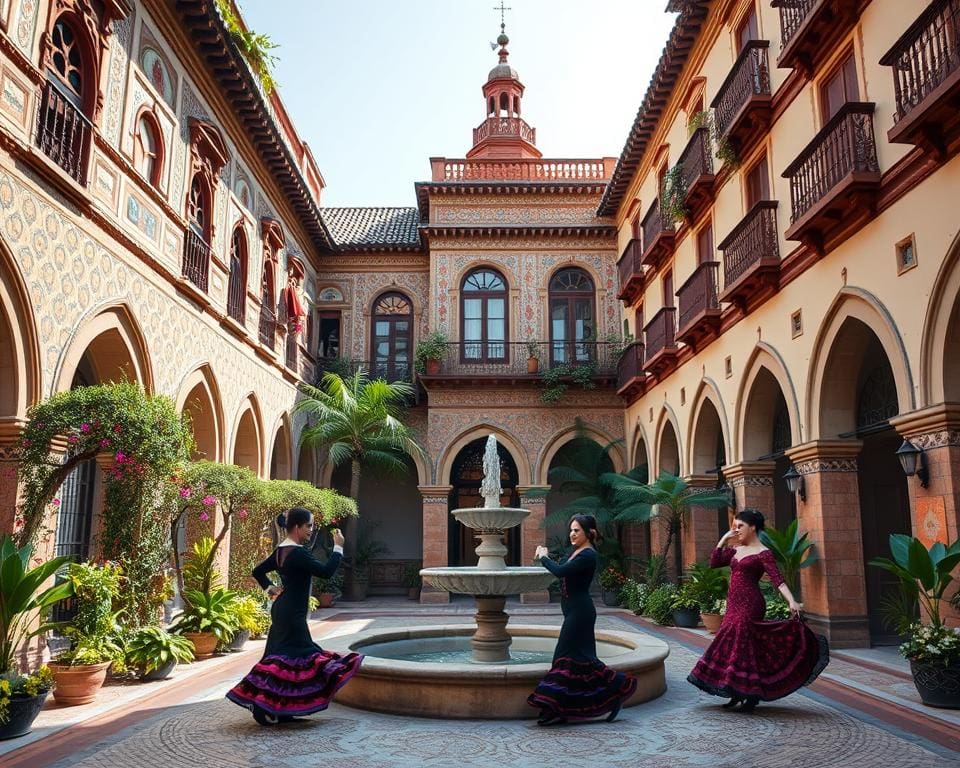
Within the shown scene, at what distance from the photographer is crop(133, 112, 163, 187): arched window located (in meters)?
12.3

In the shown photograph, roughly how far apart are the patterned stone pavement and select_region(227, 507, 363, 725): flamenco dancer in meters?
0.22

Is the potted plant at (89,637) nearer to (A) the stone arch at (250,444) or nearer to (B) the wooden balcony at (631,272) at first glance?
(A) the stone arch at (250,444)

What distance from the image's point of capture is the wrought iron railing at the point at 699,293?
14914mm

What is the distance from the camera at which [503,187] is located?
23625 mm

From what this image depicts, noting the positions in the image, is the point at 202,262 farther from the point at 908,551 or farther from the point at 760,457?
the point at 908,551

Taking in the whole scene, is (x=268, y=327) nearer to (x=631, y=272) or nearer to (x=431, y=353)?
(x=431, y=353)

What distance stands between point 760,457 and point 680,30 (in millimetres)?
8256

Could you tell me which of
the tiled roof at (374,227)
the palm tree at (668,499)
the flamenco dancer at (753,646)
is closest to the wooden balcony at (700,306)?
the palm tree at (668,499)

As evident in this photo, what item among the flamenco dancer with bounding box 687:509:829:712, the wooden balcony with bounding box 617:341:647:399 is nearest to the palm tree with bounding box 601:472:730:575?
the wooden balcony with bounding box 617:341:647:399

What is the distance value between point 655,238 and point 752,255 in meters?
5.71

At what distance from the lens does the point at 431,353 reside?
74.3 ft

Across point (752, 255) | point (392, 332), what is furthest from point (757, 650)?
point (392, 332)

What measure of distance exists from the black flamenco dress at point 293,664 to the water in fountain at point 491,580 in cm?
158

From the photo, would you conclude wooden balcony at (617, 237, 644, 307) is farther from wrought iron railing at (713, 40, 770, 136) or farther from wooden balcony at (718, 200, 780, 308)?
wooden balcony at (718, 200, 780, 308)
